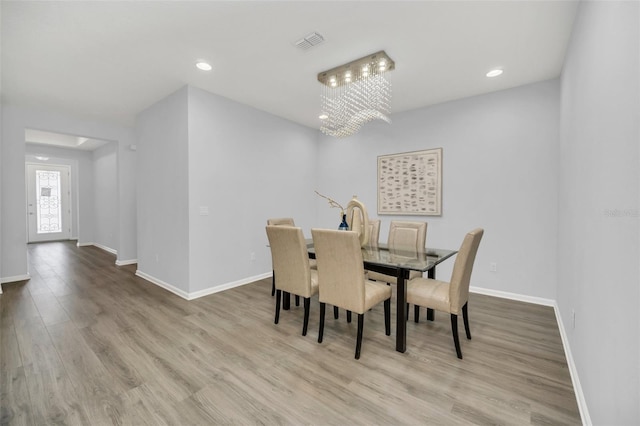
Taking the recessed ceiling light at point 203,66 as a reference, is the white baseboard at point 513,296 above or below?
below

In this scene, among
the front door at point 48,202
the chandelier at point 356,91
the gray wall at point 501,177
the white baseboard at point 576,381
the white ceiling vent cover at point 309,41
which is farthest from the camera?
the front door at point 48,202

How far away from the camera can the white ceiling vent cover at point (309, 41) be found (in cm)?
229

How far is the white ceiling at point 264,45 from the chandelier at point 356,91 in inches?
4.0

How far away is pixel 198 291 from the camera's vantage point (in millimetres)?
3387

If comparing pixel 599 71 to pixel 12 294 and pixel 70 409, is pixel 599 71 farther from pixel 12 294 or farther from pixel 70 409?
pixel 12 294

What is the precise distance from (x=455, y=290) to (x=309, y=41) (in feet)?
7.93

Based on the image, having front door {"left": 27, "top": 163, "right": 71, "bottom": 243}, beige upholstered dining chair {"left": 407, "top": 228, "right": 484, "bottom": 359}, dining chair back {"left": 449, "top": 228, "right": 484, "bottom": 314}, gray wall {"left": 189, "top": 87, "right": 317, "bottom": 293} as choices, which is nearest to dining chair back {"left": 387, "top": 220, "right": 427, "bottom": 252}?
beige upholstered dining chair {"left": 407, "top": 228, "right": 484, "bottom": 359}

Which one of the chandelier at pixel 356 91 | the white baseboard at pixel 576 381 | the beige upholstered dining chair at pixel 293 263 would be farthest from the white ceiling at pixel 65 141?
the white baseboard at pixel 576 381

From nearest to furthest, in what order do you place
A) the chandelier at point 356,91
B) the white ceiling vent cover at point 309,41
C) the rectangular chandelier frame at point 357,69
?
the white ceiling vent cover at point 309,41 → the rectangular chandelier frame at point 357,69 → the chandelier at point 356,91

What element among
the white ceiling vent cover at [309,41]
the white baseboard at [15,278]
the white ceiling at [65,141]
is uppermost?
the white ceiling at [65,141]

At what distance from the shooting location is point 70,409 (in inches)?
60.1

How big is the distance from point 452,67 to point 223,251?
3554 millimetres

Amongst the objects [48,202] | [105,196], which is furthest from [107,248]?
[48,202]

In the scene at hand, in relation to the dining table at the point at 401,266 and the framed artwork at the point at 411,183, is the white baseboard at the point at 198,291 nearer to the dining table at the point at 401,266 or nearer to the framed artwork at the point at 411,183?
the dining table at the point at 401,266
